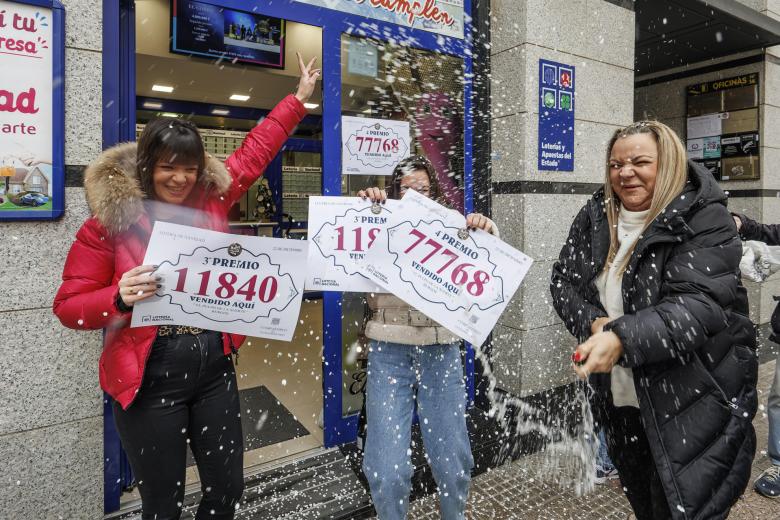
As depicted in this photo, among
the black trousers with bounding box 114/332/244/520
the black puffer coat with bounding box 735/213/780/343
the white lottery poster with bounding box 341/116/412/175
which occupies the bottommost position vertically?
the black trousers with bounding box 114/332/244/520

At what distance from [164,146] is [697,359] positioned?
2076 mm

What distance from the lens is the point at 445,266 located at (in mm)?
2221

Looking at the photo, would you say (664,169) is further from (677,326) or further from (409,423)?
(409,423)

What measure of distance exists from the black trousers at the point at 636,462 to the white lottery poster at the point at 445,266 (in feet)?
2.23

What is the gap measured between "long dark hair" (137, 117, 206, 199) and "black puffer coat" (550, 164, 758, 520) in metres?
1.65

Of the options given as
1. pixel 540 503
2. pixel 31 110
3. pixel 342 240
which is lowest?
pixel 540 503

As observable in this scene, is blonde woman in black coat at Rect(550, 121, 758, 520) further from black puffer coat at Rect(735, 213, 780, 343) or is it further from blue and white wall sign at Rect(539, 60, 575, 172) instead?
blue and white wall sign at Rect(539, 60, 575, 172)

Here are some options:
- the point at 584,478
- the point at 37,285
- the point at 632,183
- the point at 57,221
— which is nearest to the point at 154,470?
the point at 37,285

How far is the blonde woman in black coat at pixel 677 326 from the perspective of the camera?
1697mm

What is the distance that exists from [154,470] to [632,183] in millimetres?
2125

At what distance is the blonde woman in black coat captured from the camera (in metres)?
1.70

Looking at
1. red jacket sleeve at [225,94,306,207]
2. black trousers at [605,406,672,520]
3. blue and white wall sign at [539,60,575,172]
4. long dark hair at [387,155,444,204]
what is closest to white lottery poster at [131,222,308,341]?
red jacket sleeve at [225,94,306,207]

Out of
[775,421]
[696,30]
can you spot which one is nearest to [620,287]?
[775,421]

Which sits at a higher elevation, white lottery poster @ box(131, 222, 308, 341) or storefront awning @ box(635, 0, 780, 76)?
storefront awning @ box(635, 0, 780, 76)
